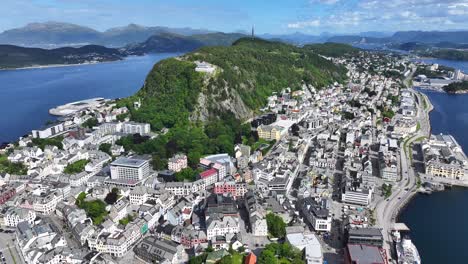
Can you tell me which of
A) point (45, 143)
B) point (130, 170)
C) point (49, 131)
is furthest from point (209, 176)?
point (49, 131)

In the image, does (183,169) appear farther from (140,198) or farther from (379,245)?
(379,245)

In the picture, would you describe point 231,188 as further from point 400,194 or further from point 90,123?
point 90,123

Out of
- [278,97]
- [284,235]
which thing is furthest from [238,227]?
[278,97]

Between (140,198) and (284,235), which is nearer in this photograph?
(284,235)


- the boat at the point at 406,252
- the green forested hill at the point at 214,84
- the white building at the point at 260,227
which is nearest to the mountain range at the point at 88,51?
the green forested hill at the point at 214,84

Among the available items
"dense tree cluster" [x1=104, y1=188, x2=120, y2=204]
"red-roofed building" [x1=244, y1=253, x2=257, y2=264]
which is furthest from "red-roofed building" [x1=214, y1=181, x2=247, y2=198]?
"red-roofed building" [x1=244, y1=253, x2=257, y2=264]

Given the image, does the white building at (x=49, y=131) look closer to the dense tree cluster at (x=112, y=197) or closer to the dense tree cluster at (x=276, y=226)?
the dense tree cluster at (x=112, y=197)
